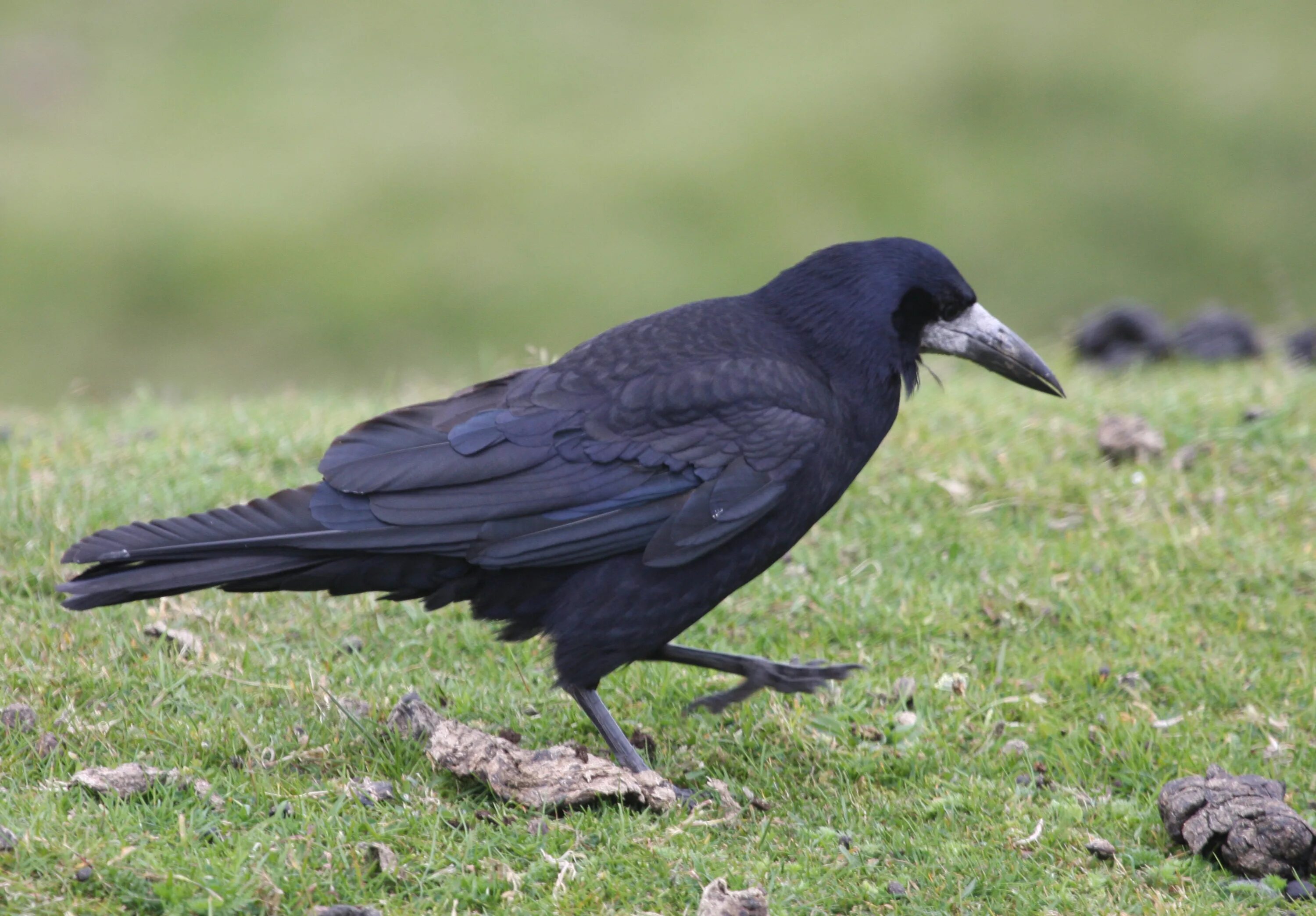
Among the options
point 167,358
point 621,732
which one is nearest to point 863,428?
point 621,732

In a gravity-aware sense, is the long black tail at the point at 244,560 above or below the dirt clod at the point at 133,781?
above

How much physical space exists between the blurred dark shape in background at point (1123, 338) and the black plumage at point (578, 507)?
16.9 ft

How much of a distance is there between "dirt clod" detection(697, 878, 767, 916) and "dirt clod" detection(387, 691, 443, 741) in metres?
1.08

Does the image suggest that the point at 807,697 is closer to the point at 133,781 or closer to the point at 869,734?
the point at 869,734

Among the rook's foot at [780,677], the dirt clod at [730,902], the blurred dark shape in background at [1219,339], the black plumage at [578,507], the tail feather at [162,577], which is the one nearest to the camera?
the dirt clod at [730,902]

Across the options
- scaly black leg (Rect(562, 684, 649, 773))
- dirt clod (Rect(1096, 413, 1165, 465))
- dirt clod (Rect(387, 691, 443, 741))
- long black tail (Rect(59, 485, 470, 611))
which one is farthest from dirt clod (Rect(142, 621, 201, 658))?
dirt clod (Rect(1096, 413, 1165, 465))

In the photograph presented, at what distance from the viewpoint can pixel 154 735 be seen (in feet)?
12.9

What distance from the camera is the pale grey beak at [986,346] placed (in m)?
4.66

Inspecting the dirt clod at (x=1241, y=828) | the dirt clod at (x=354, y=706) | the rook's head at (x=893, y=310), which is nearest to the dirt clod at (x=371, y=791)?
the dirt clod at (x=354, y=706)

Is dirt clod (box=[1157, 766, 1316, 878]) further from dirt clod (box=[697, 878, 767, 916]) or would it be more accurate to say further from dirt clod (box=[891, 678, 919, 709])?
dirt clod (box=[697, 878, 767, 916])

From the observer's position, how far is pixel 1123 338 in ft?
29.6

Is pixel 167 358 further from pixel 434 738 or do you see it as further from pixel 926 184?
pixel 434 738

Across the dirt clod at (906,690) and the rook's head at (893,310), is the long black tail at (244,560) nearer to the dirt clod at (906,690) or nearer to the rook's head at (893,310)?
the rook's head at (893,310)

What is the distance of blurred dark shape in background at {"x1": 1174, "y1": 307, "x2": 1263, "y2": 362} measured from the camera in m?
8.78
